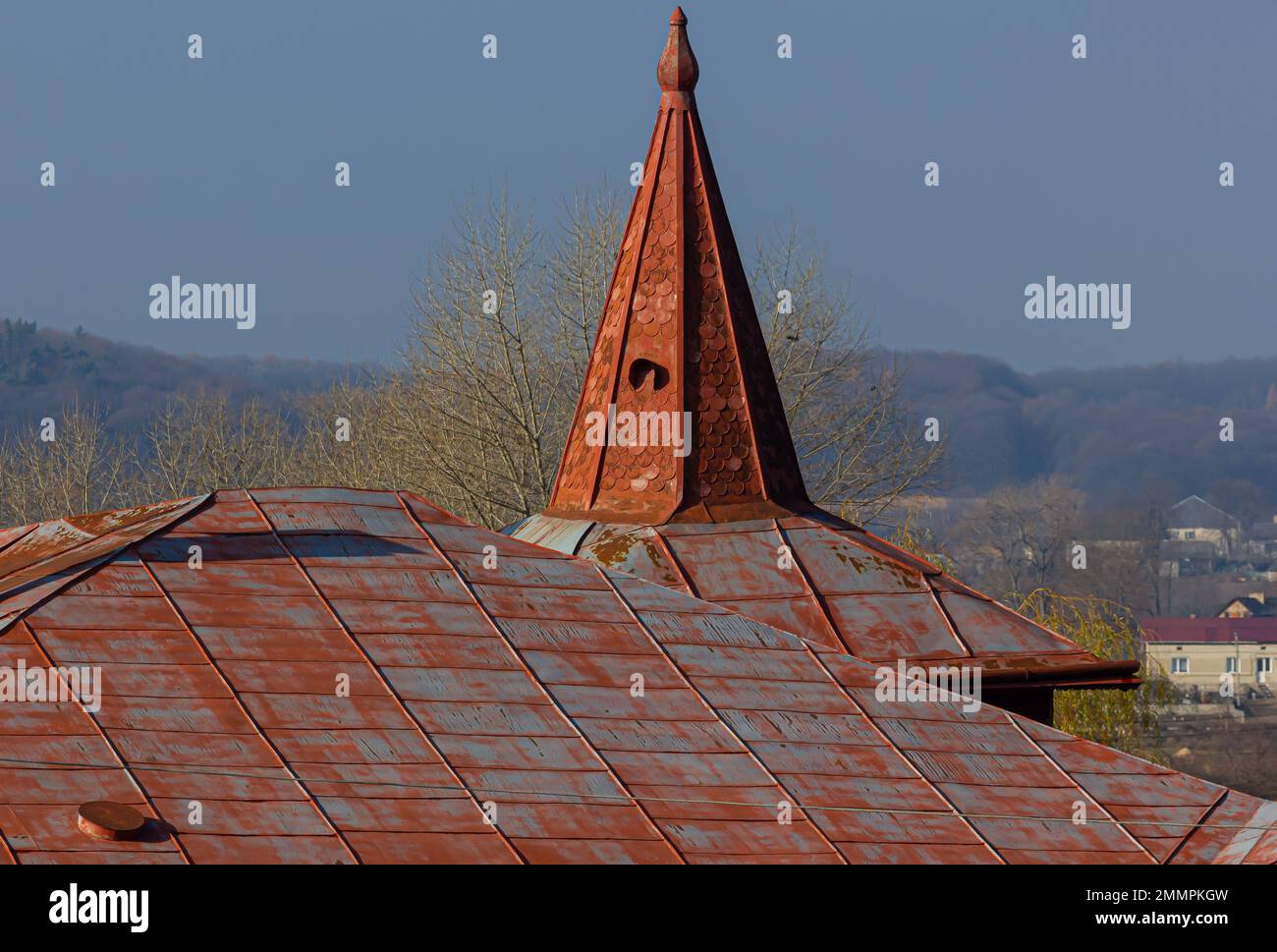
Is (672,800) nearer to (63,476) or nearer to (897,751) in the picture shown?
(897,751)

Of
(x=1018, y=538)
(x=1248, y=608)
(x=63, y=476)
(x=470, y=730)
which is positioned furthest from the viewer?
(x=1248, y=608)

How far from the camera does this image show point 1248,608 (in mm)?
89250

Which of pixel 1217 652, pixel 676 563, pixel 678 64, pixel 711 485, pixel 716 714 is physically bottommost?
pixel 1217 652

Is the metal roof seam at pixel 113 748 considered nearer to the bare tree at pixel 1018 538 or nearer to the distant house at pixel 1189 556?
the bare tree at pixel 1018 538

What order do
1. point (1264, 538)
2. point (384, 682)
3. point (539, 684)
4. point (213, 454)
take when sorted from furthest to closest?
point (1264, 538), point (213, 454), point (539, 684), point (384, 682)

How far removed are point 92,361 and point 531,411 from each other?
7009 cm

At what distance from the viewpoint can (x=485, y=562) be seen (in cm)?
1169

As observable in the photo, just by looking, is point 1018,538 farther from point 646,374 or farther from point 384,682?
point 384,682

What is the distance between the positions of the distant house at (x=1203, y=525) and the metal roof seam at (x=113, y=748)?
98832mm

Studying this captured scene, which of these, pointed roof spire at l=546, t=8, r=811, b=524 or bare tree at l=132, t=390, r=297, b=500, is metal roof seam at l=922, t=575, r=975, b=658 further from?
bare tree at l=132, t=390, r=297, b=500

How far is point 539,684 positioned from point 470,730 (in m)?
Answer: 0.69

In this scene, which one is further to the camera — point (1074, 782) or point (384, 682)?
point (1074, 782)

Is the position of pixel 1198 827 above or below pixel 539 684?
below

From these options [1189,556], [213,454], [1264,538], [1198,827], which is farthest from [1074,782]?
[1264,538]
